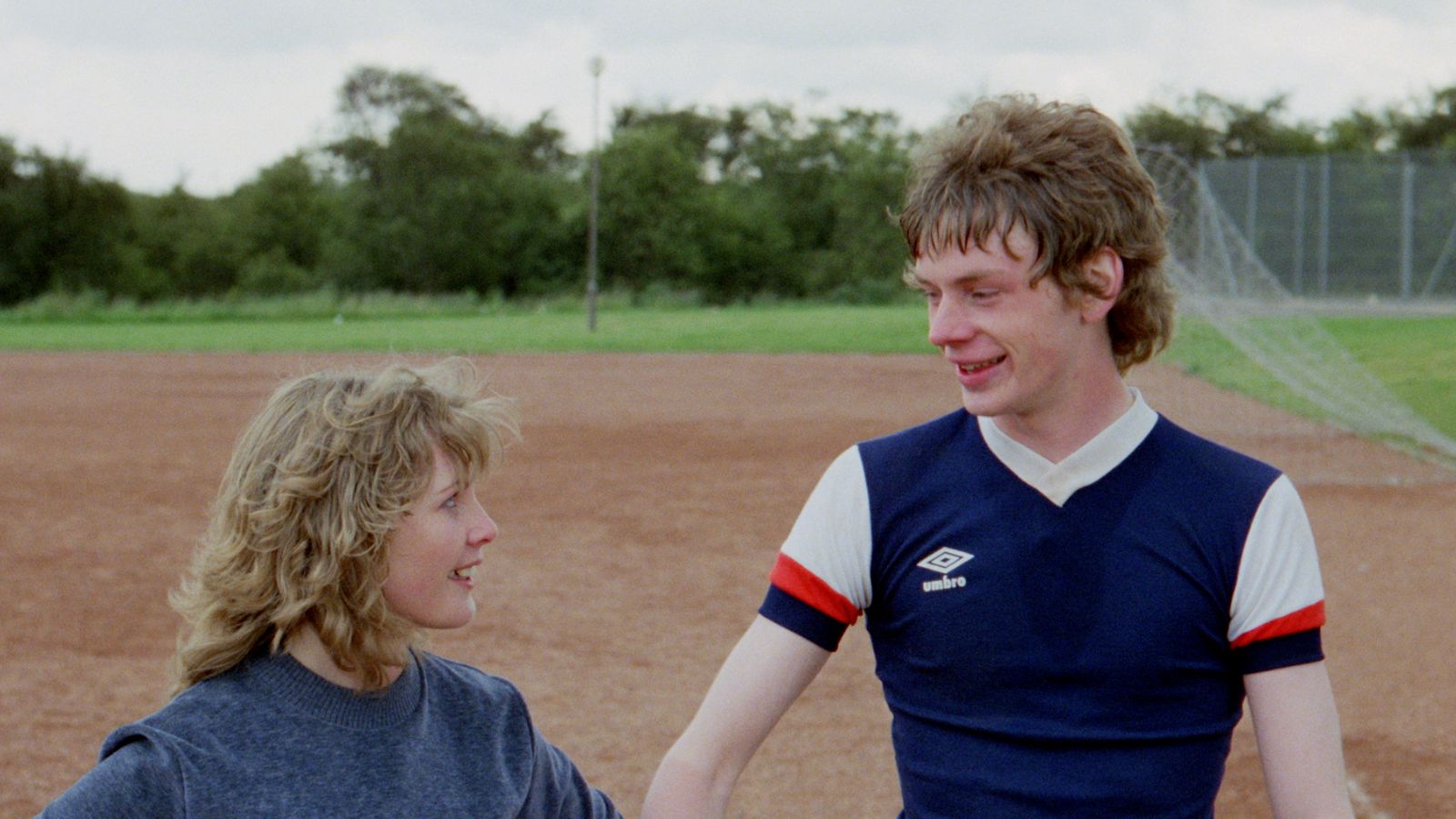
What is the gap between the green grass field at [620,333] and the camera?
1977cm

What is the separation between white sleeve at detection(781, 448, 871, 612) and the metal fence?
31245 millimetres

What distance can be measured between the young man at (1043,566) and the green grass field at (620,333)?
1401cm

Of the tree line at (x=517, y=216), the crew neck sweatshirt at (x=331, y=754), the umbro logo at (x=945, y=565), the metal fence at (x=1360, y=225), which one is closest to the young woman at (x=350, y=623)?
the crew neck sweatshirt at (x=331, y=754)

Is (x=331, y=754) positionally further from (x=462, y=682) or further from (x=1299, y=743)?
(x=1299, y=743)

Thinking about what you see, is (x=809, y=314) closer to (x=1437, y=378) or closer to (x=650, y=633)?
(x=1437, y=378)

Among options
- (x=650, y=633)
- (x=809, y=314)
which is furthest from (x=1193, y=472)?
(x=809, y=314)

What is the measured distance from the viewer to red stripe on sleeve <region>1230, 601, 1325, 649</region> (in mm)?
1876

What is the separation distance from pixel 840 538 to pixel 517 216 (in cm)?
5815

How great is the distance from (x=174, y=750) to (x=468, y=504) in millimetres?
514

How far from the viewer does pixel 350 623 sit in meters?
1.93

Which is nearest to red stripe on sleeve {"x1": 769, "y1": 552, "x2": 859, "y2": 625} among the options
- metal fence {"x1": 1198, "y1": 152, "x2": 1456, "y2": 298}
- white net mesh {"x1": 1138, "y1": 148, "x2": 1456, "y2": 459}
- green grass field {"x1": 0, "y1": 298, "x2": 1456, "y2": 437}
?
white net mesh {"x1": 1138, "y1": 148, "x2": 1456, "y2": 459}

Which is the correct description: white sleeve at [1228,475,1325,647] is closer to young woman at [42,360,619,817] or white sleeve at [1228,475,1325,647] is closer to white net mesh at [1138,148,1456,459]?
young woman at [42,360,619,817]

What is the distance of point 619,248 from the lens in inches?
2287

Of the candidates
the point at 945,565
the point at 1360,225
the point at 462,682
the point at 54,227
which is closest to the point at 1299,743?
the point at 945,565
